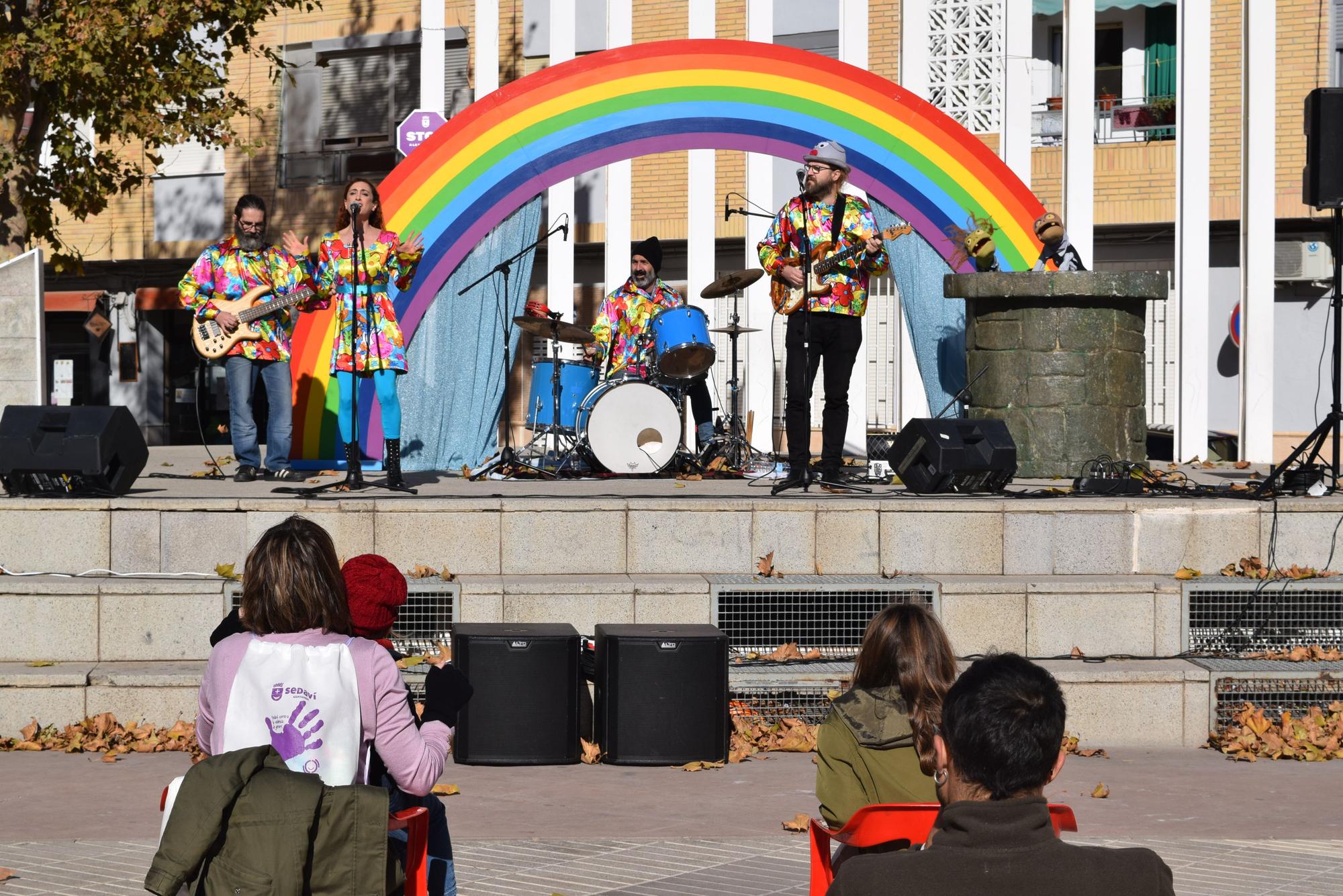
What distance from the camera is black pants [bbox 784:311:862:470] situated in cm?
1037

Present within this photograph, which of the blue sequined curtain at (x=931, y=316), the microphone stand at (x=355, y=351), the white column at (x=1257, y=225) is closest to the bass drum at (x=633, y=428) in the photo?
the microphone stand at (x=355, y=351)

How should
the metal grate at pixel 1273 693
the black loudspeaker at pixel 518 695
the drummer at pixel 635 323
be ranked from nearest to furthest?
the black loudspeaker at pixel 518 695 < the metal grate at pixel 1273 693 < the drummer at pixel 635 323

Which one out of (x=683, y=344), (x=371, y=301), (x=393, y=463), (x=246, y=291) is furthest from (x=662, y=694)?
(x=683, y=344)

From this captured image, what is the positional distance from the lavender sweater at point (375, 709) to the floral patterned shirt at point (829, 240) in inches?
267

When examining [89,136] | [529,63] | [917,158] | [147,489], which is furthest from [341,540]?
[89,136]

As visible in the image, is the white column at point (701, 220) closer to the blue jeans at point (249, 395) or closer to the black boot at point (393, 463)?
the blue jeans at point (249, 395)

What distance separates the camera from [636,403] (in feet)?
39.5

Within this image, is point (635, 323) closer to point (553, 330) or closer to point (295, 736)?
point (553, 330)

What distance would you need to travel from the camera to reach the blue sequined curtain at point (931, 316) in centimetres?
1370

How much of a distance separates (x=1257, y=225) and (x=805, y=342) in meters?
7.04

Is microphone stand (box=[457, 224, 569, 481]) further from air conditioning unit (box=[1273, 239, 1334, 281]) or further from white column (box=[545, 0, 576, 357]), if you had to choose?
air conditioning unit (box=[1273, 239, 1334, 281])

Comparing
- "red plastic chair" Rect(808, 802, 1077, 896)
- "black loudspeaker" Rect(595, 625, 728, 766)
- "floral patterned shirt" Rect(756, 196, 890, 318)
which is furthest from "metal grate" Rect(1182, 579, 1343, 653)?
"red plastic chair" Rect(808, 802, 1077, 896)

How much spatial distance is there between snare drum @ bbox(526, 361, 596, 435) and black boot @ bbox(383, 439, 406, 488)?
272cm

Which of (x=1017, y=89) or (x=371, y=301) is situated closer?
(x=371, y=301)
